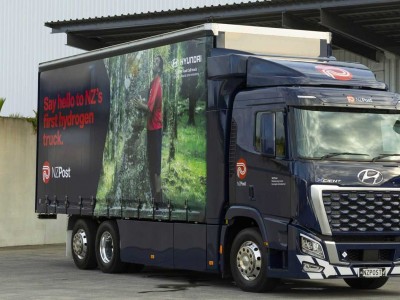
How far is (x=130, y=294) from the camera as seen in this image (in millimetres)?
16391

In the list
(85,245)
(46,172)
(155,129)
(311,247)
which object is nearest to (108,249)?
(85,245)

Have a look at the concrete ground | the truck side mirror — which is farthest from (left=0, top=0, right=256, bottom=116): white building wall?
the truck side mirror

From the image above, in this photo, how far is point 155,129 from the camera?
1880 centimetres

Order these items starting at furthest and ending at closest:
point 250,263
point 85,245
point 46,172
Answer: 1. point 46,172
2. point 85,245
3. point 250,263

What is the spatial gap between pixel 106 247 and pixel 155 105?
302cm

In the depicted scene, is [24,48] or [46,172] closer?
[46,172]

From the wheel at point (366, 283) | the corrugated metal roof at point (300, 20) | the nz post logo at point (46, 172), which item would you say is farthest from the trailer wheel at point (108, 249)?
the corrugated metal roof at point (300, 20)

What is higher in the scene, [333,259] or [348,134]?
[348,134]

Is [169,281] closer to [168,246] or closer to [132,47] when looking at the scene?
[168,246]

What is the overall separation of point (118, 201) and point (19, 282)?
2.35m

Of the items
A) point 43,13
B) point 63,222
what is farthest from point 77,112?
point 43,13

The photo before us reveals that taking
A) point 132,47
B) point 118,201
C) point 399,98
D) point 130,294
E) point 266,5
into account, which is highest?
point 266,5

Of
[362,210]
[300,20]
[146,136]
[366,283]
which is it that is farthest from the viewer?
[300,20]

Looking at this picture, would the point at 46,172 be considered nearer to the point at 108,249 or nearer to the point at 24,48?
the point at 108,249
